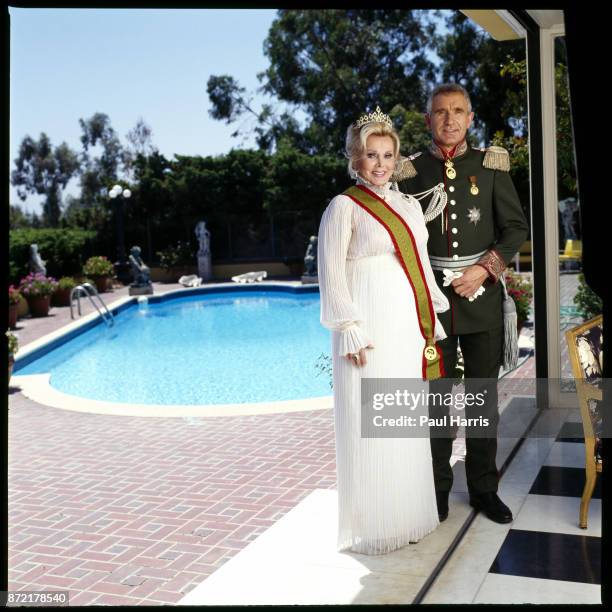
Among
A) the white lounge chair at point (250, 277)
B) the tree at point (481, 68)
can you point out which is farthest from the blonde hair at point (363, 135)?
the white lounge chair at point (250, 277)

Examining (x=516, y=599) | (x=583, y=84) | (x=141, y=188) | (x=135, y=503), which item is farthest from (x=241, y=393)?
(x=141, y=188)

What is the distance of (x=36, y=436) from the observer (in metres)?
6.21

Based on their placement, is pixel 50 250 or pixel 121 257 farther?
pixel 121 257

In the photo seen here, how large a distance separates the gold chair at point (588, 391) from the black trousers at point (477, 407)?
1.12 ft

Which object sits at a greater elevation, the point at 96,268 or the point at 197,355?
the point at 96,268

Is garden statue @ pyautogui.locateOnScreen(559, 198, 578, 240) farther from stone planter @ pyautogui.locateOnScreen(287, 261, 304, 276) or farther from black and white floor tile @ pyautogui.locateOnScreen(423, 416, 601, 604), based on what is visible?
stone planter @ pyautogui.locateOnScreen(287, 261, 304, 276)

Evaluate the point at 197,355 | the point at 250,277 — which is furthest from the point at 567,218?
the point at 250,277

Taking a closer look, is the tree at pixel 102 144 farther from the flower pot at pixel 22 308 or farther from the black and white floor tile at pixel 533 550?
the black and white floor tile at pixel 533 550

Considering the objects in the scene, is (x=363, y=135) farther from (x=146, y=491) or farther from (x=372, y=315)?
(x=146, y=491)

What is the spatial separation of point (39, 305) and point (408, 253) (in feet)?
39.2

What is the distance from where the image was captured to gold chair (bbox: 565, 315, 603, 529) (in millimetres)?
3533

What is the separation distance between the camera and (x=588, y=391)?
352 cm

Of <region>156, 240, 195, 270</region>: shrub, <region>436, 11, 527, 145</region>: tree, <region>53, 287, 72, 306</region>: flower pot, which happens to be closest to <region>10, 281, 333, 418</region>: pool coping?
<region>53, 287, 72, 306</region>: flower pot

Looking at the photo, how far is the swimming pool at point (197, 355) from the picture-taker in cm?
932
